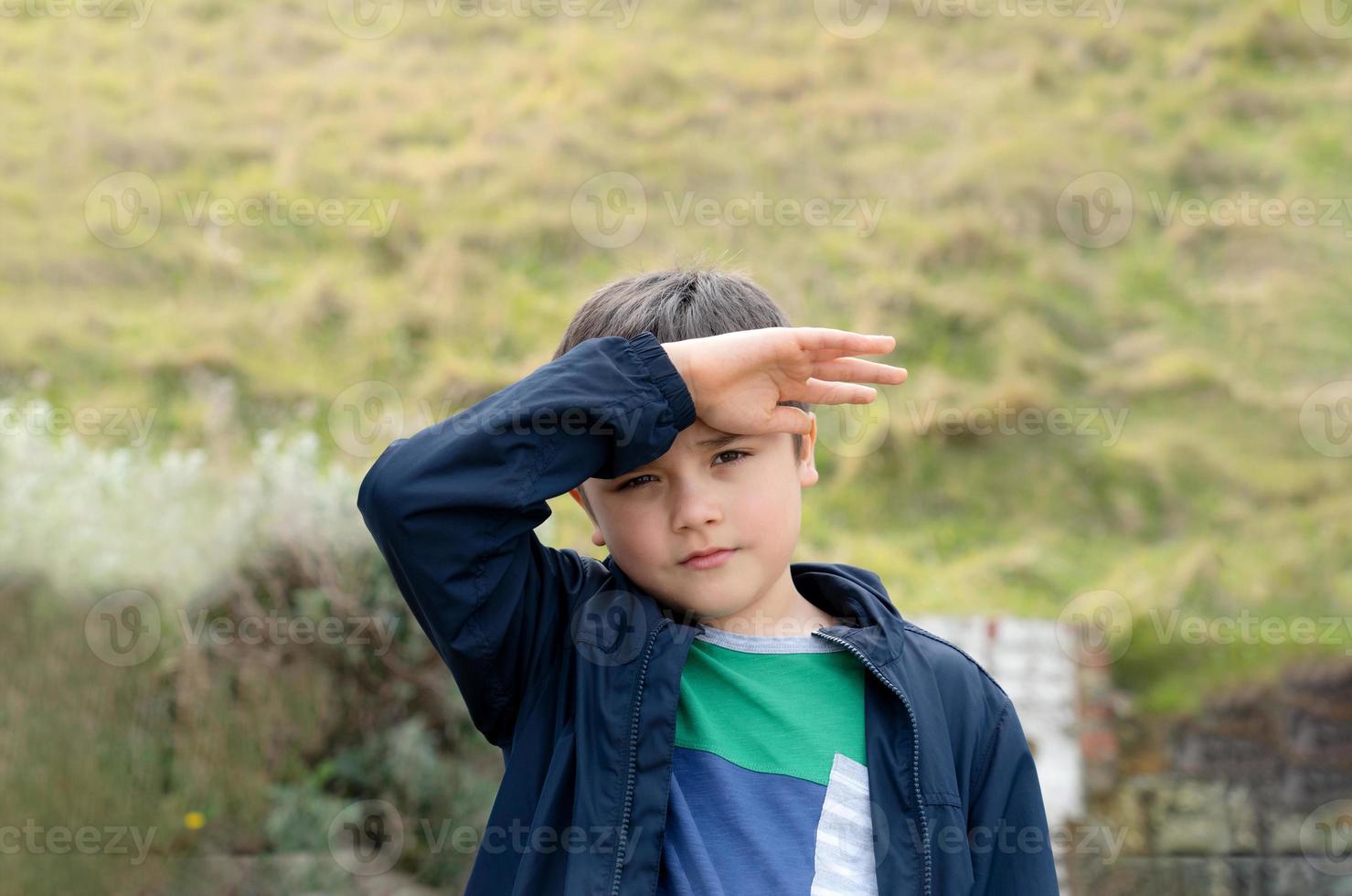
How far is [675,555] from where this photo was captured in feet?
4.85

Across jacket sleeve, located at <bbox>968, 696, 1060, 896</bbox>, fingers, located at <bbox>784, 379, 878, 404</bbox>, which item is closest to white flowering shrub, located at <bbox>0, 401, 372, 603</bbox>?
fingers, located at <bbox>784, 379, 878, 404</bbox>

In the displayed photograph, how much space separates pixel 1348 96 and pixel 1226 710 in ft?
17.1

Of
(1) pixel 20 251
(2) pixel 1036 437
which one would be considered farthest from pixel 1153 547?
(1) pixel 20 251

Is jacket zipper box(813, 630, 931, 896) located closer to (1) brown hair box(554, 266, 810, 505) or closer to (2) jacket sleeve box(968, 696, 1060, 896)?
(2) jacket sleeve box(968, 696, 1060, 896)

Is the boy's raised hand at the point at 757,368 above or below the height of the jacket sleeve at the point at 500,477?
above

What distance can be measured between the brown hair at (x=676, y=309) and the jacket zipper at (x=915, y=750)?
0.30 metres

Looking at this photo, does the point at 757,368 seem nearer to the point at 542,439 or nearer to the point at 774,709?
the point at 542,439

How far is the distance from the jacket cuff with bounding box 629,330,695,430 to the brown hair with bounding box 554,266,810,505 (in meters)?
0.10

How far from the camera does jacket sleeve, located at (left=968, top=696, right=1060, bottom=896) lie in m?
1.48

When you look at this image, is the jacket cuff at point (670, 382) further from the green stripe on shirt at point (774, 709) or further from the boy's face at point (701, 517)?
the green stripe on shirt at point (774, 709)

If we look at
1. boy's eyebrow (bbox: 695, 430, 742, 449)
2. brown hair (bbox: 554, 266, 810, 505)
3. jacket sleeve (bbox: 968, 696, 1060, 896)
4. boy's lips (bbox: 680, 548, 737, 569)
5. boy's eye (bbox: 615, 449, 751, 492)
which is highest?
brown hair (bbox: 554, 266, 810, 505)

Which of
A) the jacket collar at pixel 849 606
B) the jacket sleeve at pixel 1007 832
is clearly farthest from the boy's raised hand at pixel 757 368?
the jacket sleeve at pixel 1007 832

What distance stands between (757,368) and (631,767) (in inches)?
20.4

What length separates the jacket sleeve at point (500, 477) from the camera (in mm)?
1350
